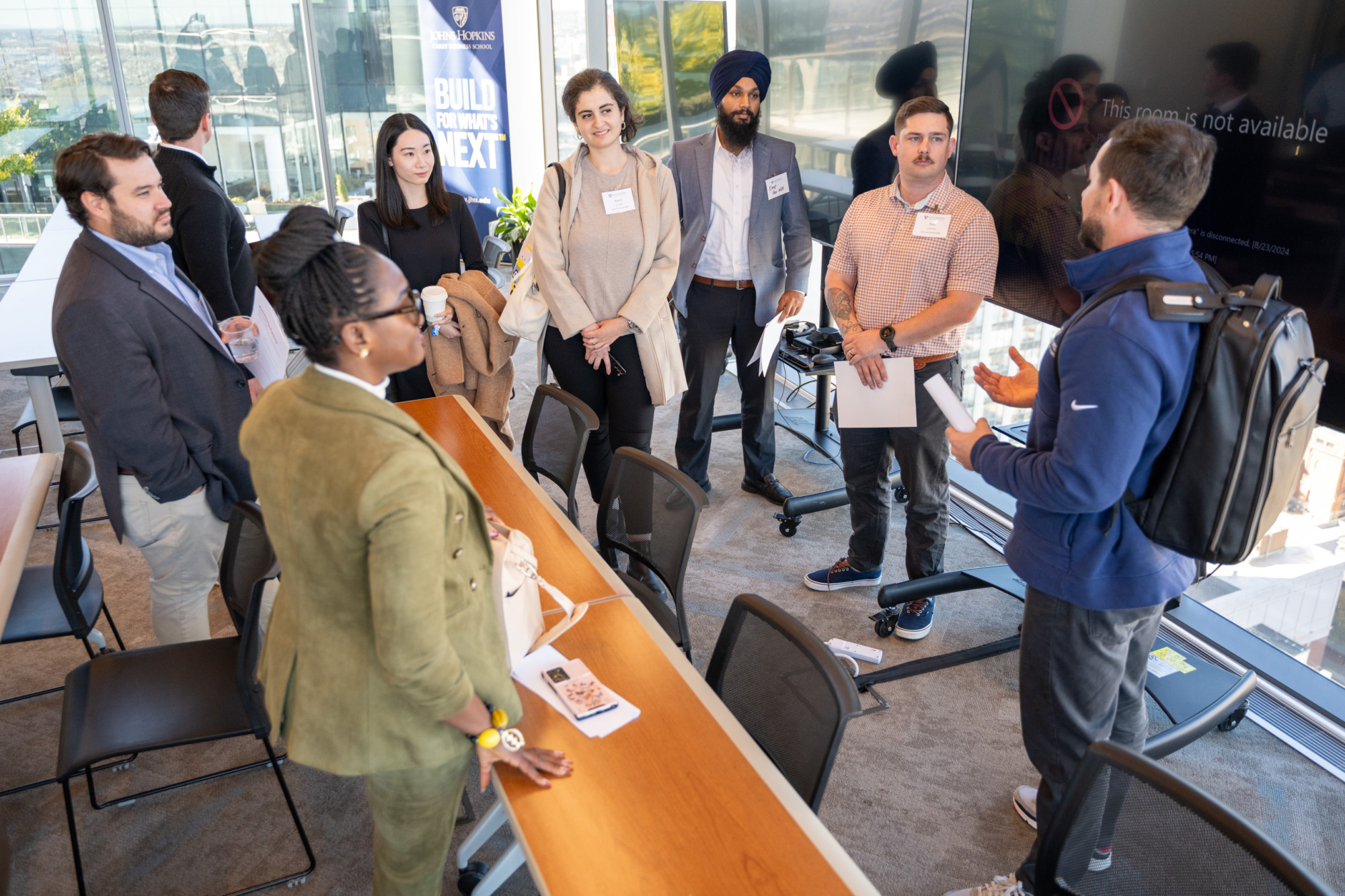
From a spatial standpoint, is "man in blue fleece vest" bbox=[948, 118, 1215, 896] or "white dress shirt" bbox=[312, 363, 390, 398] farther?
"man in blue fleece vest" bbox=[948, 118, 1215, 896]

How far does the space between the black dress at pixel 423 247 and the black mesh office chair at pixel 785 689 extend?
6.72ft

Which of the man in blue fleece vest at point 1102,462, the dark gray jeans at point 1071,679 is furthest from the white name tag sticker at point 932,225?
the dark gray jeans at point 1071,679

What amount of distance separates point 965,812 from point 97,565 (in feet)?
11.6

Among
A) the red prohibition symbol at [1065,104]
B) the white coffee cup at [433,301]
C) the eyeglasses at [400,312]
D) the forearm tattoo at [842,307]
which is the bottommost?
the forearm tattoo at [842,307]

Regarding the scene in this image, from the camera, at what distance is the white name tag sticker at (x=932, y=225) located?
2.80 m

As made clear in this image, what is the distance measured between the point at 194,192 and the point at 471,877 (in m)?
2.65

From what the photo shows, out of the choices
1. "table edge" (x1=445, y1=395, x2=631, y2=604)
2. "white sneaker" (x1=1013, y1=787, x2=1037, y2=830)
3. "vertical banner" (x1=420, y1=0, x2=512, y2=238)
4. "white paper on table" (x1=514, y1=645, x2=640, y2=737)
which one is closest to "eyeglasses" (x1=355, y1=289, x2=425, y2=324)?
"white paper on table" (x1=514, y1=645, x2=640, y2=737)

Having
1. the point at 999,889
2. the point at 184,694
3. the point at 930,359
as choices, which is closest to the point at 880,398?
the point at 930,359

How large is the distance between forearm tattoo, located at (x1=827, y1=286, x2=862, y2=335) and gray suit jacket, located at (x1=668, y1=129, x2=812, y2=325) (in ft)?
Result: 2.16

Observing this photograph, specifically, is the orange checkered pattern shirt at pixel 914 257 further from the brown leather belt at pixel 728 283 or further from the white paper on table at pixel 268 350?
the white paper on table at pixel 268 350

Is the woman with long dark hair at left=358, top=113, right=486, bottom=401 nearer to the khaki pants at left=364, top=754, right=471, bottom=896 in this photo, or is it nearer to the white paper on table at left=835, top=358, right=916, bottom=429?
the white paper on table at left=835, top=358, right=916, bottom=429

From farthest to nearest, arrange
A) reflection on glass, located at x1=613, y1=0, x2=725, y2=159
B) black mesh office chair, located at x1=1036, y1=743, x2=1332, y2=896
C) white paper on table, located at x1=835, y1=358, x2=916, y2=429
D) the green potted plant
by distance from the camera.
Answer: the green potted plant
reflection on glass, located at x1=613, y1=0, x2=725, y2=159
white paper on table, located at x1=835, y1=358, x2=916, y2=429
black mesh office chair, located at x1=1036, y1=743, x2=1332, y2=896

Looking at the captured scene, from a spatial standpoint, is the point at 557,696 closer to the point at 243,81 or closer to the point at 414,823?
the point at 414,823

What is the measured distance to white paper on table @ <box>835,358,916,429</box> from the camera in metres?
2.96
